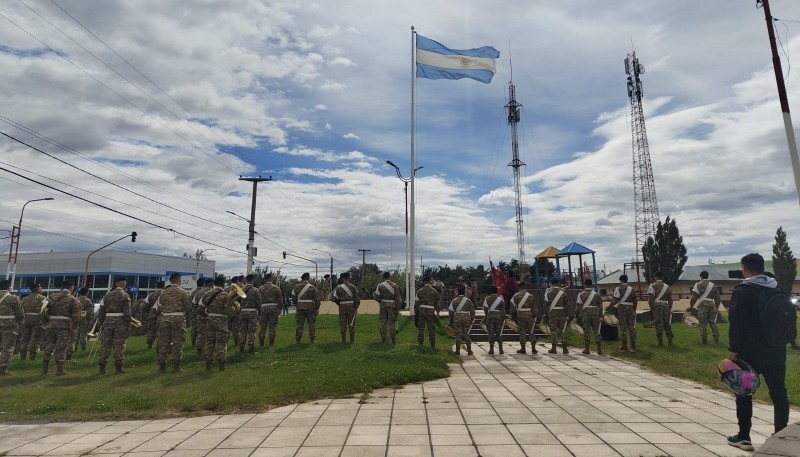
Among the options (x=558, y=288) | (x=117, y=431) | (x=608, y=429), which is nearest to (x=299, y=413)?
(x=117, y=431)

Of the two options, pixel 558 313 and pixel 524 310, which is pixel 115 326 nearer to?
pixel 524 310

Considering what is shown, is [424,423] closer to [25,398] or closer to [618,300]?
[25,398]

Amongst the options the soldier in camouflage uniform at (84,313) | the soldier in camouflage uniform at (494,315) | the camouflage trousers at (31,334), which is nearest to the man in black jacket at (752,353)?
the soldier in camouflage uniform at (494,315)

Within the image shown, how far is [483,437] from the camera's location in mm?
5434

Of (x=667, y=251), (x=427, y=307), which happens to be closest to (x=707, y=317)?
(x=427, y=307)

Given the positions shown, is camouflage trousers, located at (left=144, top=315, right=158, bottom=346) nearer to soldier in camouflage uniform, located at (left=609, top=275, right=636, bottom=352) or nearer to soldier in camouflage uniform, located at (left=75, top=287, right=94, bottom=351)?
soldier in camouflage uniform, located at (left=75, top=287, right=94, bottom=351)

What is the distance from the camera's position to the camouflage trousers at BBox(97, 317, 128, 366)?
398 inches

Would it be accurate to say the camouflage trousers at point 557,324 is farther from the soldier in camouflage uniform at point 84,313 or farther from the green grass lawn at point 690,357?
the soldier in camouflage uniform at point 84,313

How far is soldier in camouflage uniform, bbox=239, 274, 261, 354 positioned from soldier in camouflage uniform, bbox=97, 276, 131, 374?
2641 millimetres

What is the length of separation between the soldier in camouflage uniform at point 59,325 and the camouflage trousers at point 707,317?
52.8ft

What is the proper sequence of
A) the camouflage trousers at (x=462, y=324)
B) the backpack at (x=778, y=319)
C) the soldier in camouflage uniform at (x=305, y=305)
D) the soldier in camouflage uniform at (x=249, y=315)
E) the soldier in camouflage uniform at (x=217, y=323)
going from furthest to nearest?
the soldier in camouflage uniform at (x=305, y=305)
the camouflage trousers at (x=462, y=324)
the soldier in camouflage uniform at (x=249, y=315)
the soldier in camouflage uniform at (x=217, y=323)
the backpack at (x=778, y=319)

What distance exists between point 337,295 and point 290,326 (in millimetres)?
6669

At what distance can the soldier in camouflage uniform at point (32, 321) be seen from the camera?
11.9m

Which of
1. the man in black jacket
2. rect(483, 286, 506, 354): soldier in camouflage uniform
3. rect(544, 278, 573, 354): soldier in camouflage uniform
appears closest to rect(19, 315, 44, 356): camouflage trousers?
rect(483, 286, 506, 354): soldier in camouflage uniform
